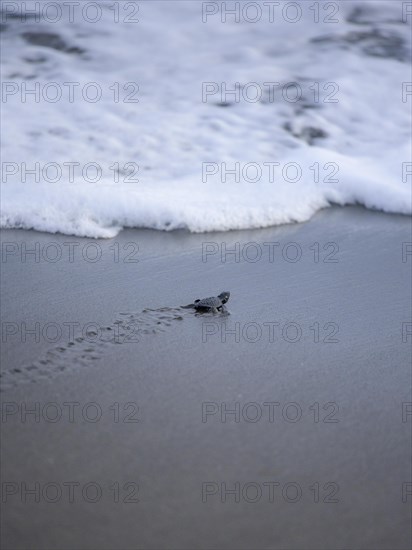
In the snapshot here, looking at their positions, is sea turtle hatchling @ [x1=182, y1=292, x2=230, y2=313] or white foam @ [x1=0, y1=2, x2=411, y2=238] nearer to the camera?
sea turtle hatchling @ [x1=182, y1=292, x2=230, y2=313]

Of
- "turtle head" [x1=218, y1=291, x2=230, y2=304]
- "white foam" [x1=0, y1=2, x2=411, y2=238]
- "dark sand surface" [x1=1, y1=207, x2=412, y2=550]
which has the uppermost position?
"white foam" [x1=0, y1=2, x2=411, y2=238]

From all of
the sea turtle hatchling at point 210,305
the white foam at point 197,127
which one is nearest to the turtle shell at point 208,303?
the sea turtle hatchling at point 210,305

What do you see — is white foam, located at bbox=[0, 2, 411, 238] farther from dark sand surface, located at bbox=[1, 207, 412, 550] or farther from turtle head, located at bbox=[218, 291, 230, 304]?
turtle head, located at bbox=[218, 291, 230, 304]

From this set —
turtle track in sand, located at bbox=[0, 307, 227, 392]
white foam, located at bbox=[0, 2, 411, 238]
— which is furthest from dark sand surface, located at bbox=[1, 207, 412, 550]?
white foam, located at bbox=[0, 2, 411, 238]

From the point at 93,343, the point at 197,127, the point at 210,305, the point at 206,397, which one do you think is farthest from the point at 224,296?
the point at 197,127

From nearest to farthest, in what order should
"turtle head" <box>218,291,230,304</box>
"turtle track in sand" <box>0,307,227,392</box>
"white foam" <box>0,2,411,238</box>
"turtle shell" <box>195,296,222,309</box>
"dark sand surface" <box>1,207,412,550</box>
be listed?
"dark sand surface" <box>1,207,412,550</box>
"turtle track in sand" <box>0,307,227,392</box>
"turtle shell" <box>195,296,222,309</box>
"turtle head" <box>218,291,230,304</box>
"white foam" <box>0,2,411,238</box>

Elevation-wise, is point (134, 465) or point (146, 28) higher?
point (146, 28)

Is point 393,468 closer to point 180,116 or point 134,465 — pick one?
point 134,465

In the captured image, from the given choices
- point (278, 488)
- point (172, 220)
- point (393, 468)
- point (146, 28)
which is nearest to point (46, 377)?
point (278, 488)
